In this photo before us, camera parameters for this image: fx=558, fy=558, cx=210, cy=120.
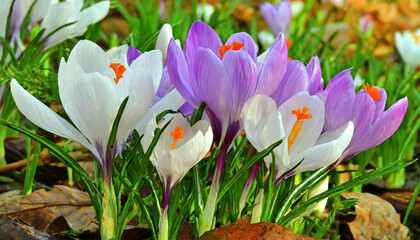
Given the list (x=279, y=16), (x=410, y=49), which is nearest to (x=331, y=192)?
(x=410, y=49)

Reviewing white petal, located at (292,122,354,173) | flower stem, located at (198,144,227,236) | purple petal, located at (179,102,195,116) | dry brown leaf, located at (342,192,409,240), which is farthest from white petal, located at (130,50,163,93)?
dry brown leaf, located at (342,192,409,240)

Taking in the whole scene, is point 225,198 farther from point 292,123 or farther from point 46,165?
point 46,165

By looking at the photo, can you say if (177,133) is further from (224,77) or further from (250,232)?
(250,232)

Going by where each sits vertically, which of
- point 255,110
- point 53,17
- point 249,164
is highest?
point 53,17

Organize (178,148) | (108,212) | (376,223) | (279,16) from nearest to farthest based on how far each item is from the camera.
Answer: (178,148), (108,212), (376,223), (279,16)

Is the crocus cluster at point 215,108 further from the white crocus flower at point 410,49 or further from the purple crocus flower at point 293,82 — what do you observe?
the white crocus flower at point 410,49

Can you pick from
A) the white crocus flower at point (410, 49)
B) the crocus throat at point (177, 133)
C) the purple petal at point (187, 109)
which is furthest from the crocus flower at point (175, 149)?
the white crocus flower at point (410, 49)
